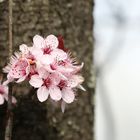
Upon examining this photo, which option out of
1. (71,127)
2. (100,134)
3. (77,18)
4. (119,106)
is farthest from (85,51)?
(119,106)

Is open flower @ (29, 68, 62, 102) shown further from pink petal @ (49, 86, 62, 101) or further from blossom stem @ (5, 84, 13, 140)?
blossom stem @ (5, 84, 13, 140)

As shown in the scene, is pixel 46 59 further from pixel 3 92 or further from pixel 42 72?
pixel 3 92

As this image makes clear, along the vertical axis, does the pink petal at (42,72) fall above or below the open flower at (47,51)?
below

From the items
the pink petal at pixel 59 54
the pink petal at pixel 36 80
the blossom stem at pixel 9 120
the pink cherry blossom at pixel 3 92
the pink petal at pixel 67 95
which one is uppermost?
the pink petal at pixel 59 54

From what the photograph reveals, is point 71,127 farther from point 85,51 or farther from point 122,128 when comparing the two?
point 122,128

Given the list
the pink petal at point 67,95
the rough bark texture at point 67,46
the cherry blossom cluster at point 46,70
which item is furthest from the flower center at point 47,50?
the rough bark texture at point 67,46

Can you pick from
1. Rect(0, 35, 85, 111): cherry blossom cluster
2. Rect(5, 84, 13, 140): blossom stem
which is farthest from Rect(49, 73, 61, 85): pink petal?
Rect(5, 84, 13, 140): blossom stem

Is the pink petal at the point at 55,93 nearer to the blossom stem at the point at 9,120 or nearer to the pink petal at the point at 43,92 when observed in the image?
the pink petal at the point at 43,92
